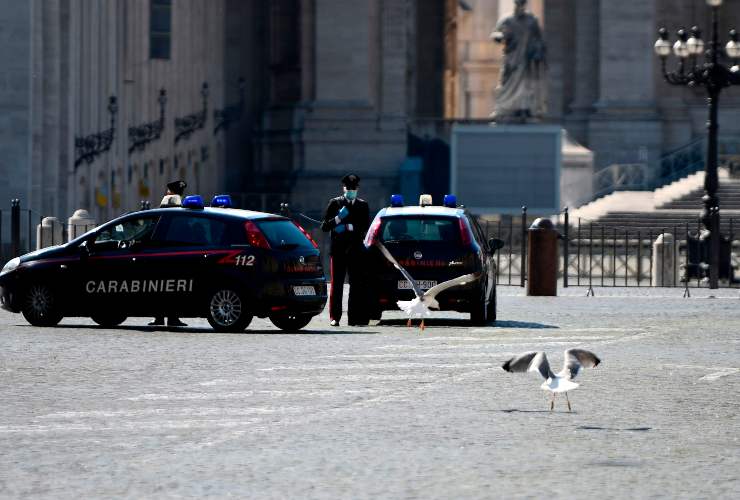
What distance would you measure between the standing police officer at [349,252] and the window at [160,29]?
30779 millimetres

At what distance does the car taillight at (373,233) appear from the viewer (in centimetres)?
2462

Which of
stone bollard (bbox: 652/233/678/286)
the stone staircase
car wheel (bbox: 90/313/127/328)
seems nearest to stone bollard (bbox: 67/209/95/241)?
stone bollard (bbox: 652/233/678/286)

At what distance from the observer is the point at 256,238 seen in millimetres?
22656

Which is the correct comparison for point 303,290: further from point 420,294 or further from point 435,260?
point 435,260

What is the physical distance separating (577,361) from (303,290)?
841 cm

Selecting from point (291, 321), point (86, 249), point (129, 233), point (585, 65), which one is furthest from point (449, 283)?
point (585, 65)

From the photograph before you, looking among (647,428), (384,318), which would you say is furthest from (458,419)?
(384,318)

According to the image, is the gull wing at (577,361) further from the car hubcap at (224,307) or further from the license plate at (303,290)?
the car hubcap at (224,307)

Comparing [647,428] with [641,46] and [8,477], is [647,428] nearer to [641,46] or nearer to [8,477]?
[8,477]

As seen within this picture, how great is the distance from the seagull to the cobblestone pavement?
290 millimetres

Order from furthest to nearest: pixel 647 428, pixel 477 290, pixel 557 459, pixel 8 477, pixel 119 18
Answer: pixel 119 18, pixel 477 290, pixel 647 428, pixel 557 459, pixel 8 477

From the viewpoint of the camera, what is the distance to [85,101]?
47.8m

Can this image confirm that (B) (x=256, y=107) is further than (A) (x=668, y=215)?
Yes

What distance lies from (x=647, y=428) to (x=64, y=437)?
3732mm
